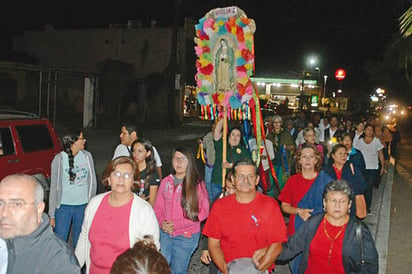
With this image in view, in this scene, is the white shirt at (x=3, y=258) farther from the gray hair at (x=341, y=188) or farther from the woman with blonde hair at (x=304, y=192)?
the woman with blonde hair at (x=304, y=192)

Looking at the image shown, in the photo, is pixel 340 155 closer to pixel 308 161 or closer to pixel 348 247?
pixel 308 161

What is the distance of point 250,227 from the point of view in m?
3.81

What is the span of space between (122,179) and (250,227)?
1092 mm

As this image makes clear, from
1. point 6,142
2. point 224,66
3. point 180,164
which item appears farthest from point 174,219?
point 6,142

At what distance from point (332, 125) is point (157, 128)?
16536 millimetres

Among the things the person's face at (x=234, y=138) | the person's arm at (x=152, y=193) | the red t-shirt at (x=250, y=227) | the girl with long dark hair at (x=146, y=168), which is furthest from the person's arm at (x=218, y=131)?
the red t-shirt at (x=250, y=227)

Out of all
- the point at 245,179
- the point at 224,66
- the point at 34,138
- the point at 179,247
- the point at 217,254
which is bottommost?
the point at 179,247

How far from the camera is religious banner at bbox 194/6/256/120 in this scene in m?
7.04

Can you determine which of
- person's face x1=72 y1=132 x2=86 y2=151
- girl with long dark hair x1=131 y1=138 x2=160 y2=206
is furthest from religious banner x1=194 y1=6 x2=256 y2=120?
person's face x1=72 y1=132 x2=86 y2=151

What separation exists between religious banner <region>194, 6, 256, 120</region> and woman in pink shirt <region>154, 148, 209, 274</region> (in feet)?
7.80

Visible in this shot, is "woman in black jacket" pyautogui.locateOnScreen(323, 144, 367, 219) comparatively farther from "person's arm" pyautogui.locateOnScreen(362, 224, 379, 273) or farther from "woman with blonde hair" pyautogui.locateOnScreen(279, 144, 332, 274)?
"person's arm" pyautogui.locateOnScreen(362, 224, 379, 273)

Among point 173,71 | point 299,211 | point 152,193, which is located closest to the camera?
point 299,211

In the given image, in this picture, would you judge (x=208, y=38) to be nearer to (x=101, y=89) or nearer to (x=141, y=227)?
(x=141, y=227)

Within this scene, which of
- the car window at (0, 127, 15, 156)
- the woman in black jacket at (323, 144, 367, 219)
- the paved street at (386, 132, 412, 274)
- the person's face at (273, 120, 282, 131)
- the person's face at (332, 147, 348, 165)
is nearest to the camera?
the woman in black jacket at (323, 144, 367, 219)
